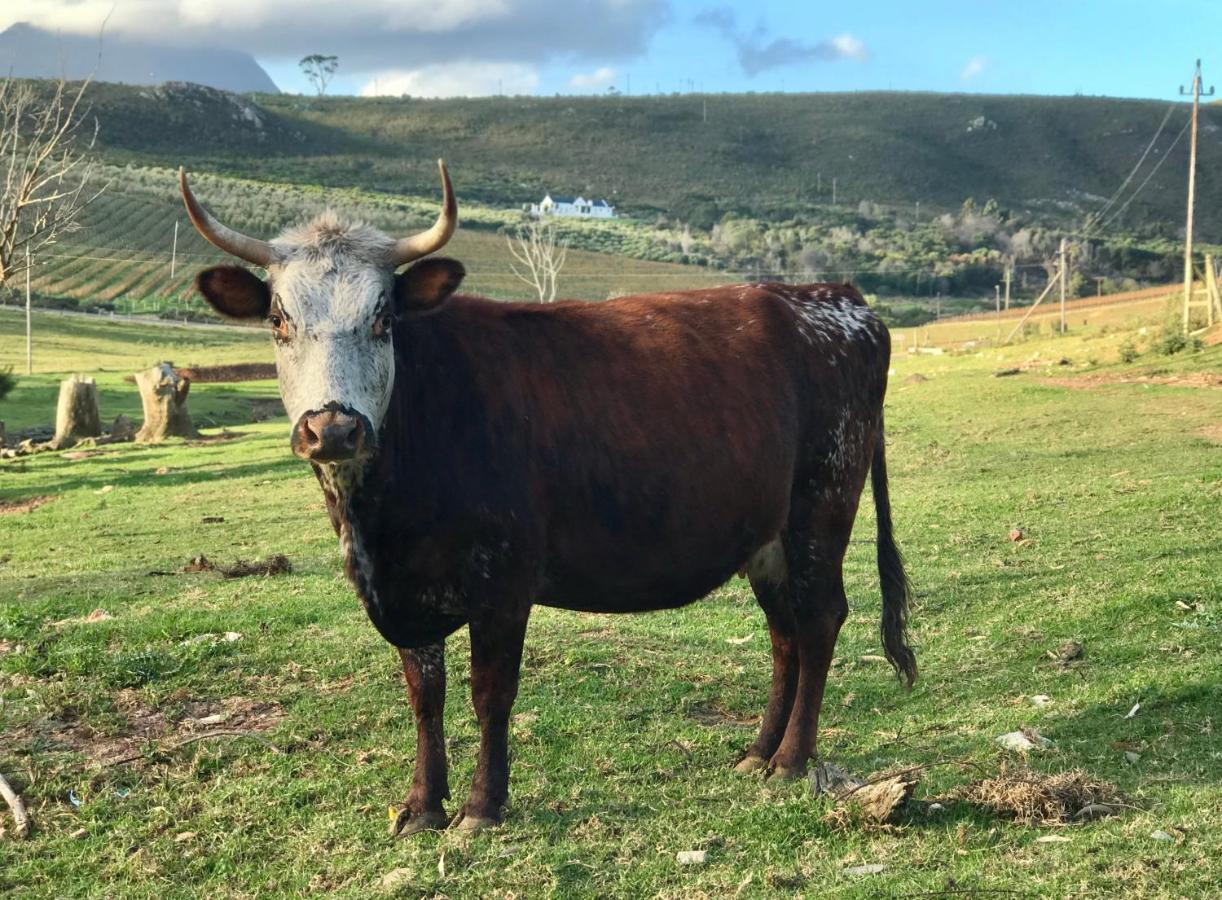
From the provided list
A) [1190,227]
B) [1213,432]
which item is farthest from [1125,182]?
[1213,432]

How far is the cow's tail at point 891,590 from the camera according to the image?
7418 mm

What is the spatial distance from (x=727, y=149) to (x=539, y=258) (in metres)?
65.3

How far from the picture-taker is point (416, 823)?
19.1ft

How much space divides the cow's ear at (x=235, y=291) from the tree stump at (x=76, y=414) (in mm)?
25318

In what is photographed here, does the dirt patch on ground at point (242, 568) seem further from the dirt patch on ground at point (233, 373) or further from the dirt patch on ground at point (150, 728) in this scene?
the dirt patch on ground at point (233, 373)

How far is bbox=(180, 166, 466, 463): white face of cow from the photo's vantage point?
203 inches

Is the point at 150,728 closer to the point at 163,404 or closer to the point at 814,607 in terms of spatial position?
the point at 814,607

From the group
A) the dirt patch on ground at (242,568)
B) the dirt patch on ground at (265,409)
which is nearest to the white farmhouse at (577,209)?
the dirt patch on ground at (265,409)

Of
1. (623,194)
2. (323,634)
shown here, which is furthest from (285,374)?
(623,194)

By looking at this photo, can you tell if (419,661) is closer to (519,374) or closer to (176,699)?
(519,374)

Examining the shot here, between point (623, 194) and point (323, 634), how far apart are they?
11821 cm

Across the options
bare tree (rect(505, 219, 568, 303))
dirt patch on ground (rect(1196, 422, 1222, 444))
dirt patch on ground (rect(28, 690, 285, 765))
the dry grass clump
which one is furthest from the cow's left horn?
bare tree (rect(505, 219, 568, 303))

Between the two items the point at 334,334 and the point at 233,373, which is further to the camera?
the point at 233,373

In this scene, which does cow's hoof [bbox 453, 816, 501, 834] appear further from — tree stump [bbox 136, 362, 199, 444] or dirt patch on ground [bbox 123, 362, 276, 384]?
dirt patch on ground [bbox 123, 362, 276, 384]
